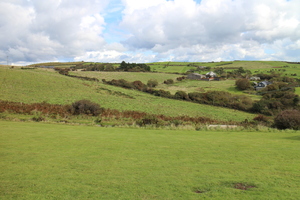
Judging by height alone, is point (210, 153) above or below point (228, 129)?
above

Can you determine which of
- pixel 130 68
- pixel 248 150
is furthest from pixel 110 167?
pixel 130 68

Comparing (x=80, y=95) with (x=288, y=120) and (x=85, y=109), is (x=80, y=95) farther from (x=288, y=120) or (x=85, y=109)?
(x=288, y=120)

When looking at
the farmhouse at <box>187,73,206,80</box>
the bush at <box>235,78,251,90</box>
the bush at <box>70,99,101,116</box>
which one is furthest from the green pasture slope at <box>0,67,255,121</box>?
the farmhouse at <box>187,73,206,80</box>

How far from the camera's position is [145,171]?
8.41 meters

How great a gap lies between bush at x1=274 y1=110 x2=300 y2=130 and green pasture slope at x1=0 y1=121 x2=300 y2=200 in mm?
14110

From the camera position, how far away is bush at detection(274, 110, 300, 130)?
24.1 m

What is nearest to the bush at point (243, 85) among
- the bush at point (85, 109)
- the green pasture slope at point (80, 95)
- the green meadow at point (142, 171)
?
the green pasture slope at point (80, 95)

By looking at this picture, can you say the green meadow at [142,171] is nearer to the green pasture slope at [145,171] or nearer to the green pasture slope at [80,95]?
the green pasture slope at [145,171]

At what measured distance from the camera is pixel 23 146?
1222cm

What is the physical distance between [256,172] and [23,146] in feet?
37.5

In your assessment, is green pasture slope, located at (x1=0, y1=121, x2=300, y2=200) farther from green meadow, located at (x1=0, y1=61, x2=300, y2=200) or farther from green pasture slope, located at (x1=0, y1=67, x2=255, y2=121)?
green pasture slope, located at (x1=0, y1=67, x2=255, y2=121)

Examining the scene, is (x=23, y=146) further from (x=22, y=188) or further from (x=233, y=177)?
(x=233, y=177)

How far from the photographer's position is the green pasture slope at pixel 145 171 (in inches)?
252

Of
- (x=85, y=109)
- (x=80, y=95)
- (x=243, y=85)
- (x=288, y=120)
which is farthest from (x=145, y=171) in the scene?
(x=243, y=85)
